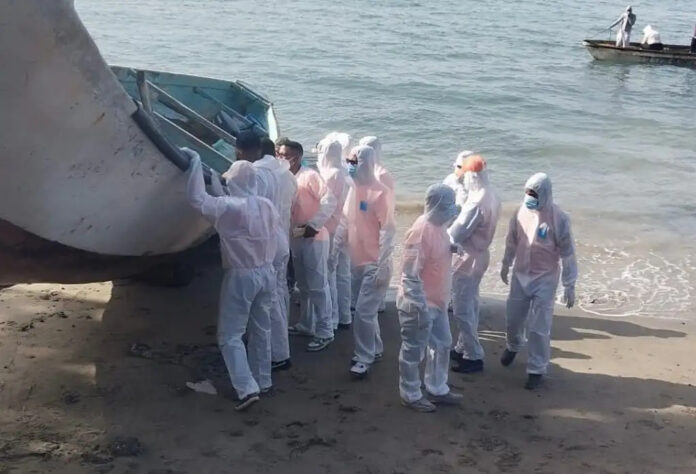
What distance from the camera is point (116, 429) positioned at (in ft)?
20.6

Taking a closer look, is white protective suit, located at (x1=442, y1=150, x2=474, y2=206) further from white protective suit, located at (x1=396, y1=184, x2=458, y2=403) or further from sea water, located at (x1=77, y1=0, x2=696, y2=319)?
sea water, located at (x1=77, y1=0, x2=696, y2=319)

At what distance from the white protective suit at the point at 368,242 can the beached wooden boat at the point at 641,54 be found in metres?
19.7

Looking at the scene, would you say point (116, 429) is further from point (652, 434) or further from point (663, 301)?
point (663, 301)

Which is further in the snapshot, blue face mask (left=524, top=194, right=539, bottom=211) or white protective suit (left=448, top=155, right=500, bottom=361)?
white protective suit (left=448, top=155, right=500, bottom=361)

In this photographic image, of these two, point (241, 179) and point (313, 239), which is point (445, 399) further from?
point (241, 179)

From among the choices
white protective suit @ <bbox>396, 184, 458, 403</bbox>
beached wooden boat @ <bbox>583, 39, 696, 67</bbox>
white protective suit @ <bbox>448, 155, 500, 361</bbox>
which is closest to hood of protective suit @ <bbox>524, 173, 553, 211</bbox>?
white protective suit @ <bbox>448, 155, 500, 361</bbox>

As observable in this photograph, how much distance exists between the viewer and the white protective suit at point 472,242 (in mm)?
7289

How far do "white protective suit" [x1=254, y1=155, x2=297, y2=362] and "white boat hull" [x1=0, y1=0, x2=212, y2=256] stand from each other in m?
0.61

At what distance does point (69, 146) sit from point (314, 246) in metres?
2.46

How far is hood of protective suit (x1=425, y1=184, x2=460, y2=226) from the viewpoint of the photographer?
6445mm

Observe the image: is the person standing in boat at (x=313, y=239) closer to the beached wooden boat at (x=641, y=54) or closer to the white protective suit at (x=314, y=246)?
the white protective suit at (x=314, y=246)

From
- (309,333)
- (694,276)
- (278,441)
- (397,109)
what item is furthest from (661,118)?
(278,441)

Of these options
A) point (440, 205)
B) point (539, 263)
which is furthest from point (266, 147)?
point (539, 263)

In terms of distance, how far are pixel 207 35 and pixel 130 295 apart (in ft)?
69.2
